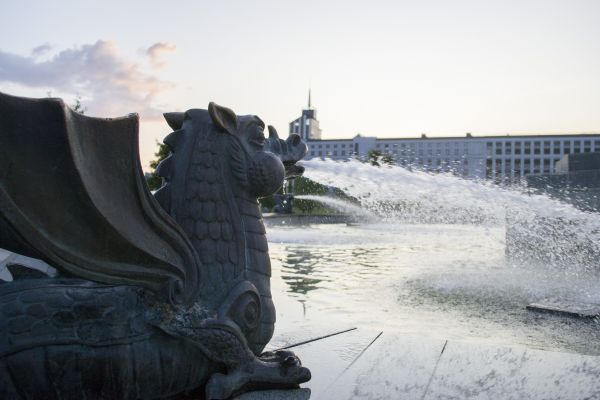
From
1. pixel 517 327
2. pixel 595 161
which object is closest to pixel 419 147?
pixel 595 161

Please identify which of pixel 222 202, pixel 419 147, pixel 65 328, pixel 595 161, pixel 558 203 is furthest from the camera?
pixel 419 147

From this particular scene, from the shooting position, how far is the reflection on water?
15.8 feet

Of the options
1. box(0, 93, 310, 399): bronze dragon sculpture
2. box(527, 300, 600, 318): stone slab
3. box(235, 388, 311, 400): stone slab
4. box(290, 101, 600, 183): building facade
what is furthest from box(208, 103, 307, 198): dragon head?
box(290, 101, 600, 183): building facade

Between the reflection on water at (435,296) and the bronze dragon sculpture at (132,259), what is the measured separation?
1.81 m

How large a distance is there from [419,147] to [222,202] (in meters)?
114

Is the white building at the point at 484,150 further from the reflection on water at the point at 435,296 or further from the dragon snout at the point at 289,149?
the dragon snout at the point at 289,149

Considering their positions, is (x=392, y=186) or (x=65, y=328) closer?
(x=65, y=328)

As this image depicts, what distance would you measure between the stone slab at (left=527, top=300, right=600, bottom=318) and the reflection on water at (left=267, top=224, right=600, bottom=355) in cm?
15

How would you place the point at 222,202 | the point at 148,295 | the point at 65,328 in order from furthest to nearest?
the point at 222,202
the point at 148,295
the point at 65,328

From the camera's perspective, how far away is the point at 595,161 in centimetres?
A: 1138

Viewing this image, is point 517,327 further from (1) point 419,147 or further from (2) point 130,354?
(1) point 419,147

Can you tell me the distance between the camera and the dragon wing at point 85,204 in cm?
200

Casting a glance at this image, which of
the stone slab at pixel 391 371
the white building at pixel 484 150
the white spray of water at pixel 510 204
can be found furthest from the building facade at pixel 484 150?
the stone slab at pixel 391 371

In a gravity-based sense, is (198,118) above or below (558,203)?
above
